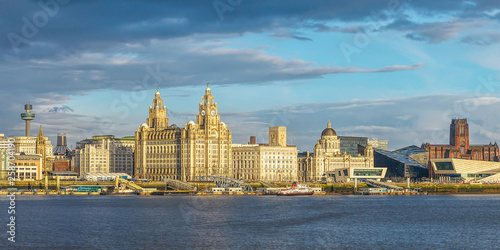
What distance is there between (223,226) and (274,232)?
10.4m

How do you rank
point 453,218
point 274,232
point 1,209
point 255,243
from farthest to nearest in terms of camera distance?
point 1,209 < point 453,218 < point 274,232 < point 255,243

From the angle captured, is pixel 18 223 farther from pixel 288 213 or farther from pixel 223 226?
pixel 288 213

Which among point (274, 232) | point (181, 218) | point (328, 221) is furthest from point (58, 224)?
point (328, 221)

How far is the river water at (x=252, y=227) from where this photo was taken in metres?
90.9

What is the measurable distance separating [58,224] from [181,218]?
20.1 metres

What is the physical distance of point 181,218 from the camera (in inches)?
4879

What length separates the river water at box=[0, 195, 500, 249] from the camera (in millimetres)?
90875

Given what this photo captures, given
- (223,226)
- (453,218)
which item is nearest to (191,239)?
(223,226)

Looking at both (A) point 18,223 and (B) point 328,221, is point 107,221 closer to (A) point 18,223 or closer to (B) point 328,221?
(A) point 18,223

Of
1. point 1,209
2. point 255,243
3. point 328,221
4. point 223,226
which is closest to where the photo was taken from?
point 255,243

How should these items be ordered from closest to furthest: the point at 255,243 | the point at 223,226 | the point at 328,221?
the point at 255,243, the point at 223,226, the point at 328,221

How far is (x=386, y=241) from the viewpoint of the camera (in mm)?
94562

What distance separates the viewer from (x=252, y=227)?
357ft

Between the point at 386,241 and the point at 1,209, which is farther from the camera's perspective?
the point at 1,209
